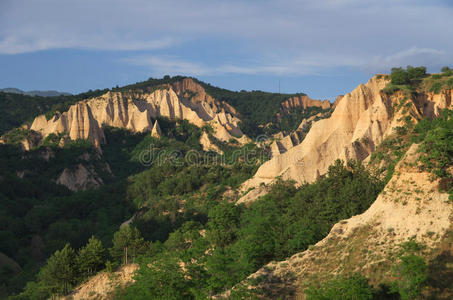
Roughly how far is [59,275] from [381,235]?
24.7 metres

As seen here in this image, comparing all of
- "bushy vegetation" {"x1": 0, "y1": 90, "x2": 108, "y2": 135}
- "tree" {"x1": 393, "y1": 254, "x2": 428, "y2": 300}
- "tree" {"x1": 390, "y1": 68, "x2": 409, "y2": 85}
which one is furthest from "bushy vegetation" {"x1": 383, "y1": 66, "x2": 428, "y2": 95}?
"bushy vegetation" {"x1": 0, "y1": 90, "x2": 108, "y2": 135}

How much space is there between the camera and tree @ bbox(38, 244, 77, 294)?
115 feet

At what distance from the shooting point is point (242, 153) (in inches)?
3935

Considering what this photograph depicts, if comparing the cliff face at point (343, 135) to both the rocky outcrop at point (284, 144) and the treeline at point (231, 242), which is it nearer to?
the treeline at point (231, 242)

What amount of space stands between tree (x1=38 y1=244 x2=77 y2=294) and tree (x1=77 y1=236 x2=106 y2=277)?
2.12ft

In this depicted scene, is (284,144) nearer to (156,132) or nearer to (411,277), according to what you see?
(156,132)

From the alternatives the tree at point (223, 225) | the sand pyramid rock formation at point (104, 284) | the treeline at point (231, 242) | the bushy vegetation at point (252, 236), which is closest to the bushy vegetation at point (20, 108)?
the tree at point (223, 225)

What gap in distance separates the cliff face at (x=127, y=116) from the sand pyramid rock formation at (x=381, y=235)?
8952 cm

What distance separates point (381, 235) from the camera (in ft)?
75.6

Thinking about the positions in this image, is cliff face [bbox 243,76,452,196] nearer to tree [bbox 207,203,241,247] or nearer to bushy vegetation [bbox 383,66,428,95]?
bushy vegetation [bbox 383,66,428,95]

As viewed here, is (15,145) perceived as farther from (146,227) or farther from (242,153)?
(146,227)

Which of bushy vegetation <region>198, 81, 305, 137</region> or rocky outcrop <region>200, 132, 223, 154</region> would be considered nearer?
rocky outcrop <region>200, 132, 223, 154</region>

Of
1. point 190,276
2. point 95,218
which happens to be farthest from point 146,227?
point 190,276

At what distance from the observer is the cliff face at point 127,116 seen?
108 metres
